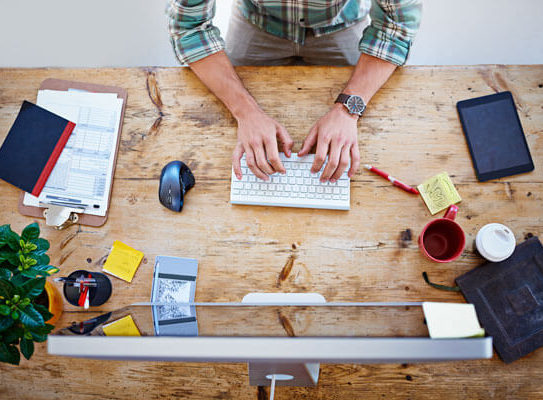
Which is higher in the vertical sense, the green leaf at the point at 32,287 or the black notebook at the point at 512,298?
the green leaf at the point at 32,287

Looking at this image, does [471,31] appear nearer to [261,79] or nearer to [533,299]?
[261,79]

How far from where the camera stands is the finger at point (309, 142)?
102 cm

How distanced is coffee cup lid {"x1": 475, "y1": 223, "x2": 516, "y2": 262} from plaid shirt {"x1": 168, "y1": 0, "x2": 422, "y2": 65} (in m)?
0.53

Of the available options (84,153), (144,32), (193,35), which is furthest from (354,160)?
(144,32)

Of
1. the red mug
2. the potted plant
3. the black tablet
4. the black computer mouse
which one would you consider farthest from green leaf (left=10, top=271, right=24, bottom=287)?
the black tablet

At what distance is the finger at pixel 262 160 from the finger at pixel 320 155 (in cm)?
12

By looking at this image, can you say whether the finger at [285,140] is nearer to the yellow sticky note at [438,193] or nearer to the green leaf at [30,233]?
the yellow sticky note at [438,193]

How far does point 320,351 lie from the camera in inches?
20.9

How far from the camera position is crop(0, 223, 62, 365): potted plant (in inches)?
29.7

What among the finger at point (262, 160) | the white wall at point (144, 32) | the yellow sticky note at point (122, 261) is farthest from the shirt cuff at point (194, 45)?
the white wall at point (144, 32)

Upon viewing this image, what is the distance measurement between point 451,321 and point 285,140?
0.61 metres

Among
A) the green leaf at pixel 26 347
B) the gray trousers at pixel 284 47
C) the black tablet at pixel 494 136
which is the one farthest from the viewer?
the gray trousers at pixel 284 47

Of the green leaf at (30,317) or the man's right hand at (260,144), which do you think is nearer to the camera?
the green leaf at (30,317)

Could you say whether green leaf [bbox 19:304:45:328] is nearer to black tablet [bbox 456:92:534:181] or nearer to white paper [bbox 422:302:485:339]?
white paper [bbox 422:302:485:339]
